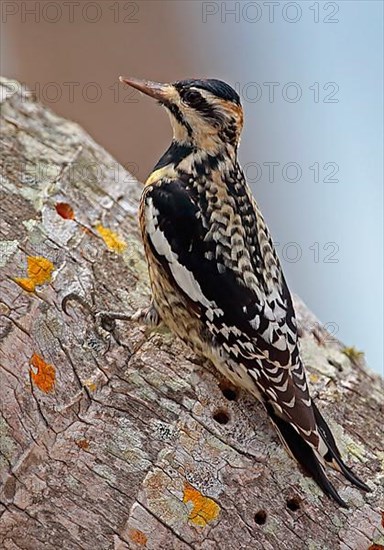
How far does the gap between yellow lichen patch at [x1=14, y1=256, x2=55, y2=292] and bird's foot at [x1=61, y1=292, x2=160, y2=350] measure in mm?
93

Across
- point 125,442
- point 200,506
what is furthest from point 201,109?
point 200,506

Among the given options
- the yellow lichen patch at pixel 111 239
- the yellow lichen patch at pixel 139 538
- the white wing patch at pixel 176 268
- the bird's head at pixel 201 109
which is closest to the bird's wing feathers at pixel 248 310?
the white wing patch at pixel 176 268

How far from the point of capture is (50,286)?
9.08 ft

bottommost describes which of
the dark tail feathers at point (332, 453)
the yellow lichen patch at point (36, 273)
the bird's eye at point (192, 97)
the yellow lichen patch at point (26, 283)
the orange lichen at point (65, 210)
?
the yellow lichen patch at point (26, 283)

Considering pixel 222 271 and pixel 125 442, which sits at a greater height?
pixel 222 271

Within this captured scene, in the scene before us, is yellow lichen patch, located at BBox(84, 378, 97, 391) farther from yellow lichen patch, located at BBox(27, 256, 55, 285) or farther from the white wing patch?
the white wing patch

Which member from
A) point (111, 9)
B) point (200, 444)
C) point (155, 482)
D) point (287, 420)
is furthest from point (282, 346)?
point (111, 9)

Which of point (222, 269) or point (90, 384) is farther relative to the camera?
point (222, 269)

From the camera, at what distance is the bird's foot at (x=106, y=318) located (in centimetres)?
276

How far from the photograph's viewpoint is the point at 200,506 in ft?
8.49

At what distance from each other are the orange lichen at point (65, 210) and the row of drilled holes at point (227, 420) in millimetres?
790

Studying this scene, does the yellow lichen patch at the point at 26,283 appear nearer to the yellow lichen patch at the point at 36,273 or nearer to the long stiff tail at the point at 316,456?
the yellow lichen patch at the point at 36,273

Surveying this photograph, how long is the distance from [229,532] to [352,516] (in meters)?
0.38

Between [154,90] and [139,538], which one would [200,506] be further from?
[154,90]
